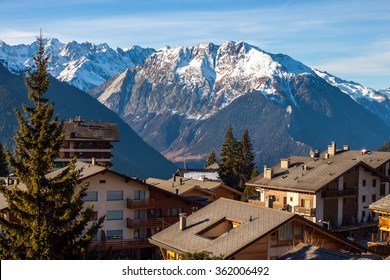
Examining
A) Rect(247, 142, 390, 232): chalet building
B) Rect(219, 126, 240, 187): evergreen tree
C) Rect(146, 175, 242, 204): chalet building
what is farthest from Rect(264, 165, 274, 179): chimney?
Rect(219, 126, 240, 187): evergreen tree

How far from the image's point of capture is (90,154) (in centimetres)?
11244

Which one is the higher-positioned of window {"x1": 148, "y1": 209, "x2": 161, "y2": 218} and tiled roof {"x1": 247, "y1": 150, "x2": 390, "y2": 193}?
tiled roof {"x1": 247, "y1": 150, "x2": 390, "y2": 193}

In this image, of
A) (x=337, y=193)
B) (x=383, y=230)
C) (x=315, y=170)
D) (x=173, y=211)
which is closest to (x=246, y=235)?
(x=383, y=230)

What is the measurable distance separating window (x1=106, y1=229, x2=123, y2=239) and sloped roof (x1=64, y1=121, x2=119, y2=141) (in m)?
56.0

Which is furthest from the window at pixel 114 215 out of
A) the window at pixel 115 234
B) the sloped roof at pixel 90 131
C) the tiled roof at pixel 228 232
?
the sloped roof at pixel 90 131

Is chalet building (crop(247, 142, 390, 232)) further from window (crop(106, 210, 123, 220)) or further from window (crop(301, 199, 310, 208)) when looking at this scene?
window (crop(106, 210, 123, 220))

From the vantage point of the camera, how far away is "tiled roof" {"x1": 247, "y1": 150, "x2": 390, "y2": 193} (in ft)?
216

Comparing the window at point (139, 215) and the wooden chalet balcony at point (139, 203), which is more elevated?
the wooden chalet balcony at point (139, 203)

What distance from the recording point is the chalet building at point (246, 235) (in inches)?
1328

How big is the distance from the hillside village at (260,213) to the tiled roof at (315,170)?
11cm

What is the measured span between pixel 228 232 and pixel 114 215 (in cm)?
2386

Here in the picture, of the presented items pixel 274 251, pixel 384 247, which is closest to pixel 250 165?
pixel 384 247

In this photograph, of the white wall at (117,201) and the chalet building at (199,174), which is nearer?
the white wall at (117,201)

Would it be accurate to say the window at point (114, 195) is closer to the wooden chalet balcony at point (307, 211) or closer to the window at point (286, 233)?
the wooden chalet balcony at point (307, 211)
